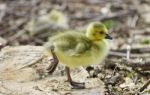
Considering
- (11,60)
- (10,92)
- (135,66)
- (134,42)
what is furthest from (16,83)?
(134,42)

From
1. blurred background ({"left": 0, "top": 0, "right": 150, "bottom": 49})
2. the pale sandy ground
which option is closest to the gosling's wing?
the pale sandy ground

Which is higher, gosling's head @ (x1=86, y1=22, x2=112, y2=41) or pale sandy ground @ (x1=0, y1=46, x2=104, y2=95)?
gosling's head @ (x1=86, y1=22, x2=112, y2=41)

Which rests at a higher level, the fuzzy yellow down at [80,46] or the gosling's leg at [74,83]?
the fuzzy yellow down at [80,46]

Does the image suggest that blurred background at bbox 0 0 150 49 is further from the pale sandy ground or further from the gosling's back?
the gosling's back

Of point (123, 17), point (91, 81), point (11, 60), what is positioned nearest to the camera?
point (91, 81)

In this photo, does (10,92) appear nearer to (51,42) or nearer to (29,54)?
(51,42)

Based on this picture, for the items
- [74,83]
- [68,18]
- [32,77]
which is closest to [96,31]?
[74,83]

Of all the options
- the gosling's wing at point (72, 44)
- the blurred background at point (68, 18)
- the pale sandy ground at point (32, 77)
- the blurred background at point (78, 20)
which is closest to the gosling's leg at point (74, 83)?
A: the pale sandy ground at point (32, 77)

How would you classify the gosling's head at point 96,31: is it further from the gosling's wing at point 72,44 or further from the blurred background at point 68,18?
the blurred background at point 68,18
